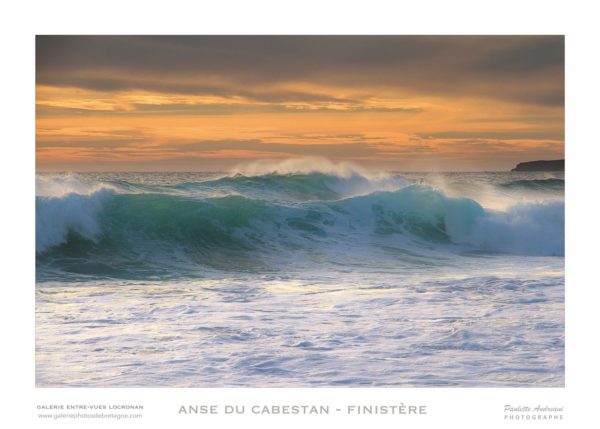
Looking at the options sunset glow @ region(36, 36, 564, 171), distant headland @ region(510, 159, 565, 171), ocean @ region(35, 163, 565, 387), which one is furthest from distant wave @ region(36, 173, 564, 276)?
sunset glow @ region(36, 36, 564, 171)

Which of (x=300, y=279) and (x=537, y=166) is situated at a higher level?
(x=537, y=166)

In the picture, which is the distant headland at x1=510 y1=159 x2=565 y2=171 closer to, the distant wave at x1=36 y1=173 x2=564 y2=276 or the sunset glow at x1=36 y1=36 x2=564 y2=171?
the sunset glow at x1=36 y1=36 x2=564 y2=171

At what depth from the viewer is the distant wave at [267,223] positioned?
827cm

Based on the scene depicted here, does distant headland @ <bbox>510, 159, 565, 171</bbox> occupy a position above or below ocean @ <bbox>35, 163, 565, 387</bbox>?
above

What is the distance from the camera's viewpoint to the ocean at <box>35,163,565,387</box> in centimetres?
453

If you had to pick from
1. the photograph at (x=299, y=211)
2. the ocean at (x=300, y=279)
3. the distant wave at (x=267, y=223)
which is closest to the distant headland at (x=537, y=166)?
the photograph at (x=299, y=211)

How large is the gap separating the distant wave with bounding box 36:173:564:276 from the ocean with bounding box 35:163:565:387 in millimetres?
26

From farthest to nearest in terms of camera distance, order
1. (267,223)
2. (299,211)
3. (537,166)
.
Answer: (299,211)
(267,223)
(537,166)

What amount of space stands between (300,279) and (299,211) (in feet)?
9.61

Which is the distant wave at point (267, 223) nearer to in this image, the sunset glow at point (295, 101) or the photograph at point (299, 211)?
the photograph at point (299, 211)

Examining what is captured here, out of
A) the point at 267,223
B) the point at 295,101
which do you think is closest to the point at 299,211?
the point at 267,223

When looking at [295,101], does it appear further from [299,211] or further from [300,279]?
[299,211]

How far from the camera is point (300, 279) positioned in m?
7.04
